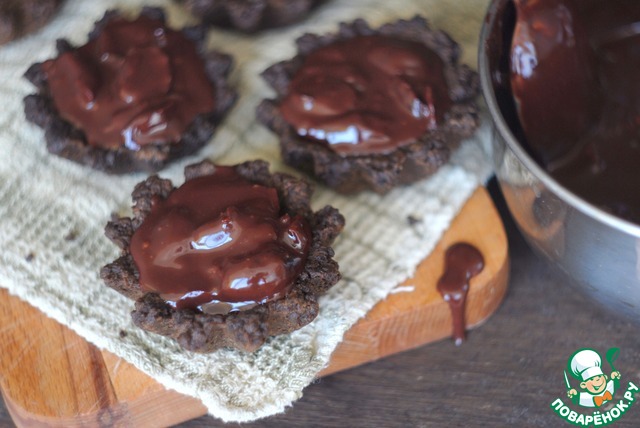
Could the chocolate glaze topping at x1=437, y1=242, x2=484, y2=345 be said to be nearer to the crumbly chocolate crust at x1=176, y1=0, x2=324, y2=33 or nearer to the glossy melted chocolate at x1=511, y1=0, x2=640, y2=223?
the glossy melted chocolate at x1=511, y1=0, x2=640, y2=223

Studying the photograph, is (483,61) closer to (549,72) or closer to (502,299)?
(549,72)

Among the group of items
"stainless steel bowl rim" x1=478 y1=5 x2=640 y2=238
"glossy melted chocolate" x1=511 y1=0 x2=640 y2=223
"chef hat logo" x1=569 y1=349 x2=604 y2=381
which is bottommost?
"chef hat logo" x1=569 y1=349 x2=604 y2=381

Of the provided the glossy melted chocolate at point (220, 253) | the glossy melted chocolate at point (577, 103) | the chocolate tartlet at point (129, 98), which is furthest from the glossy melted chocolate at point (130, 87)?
the glossy melted chocolate at point (577, 103)

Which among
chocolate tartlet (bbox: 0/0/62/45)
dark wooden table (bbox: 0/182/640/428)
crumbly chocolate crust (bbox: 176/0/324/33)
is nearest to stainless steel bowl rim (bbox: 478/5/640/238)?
dark wooden table (bbox: 0/182/640/428)

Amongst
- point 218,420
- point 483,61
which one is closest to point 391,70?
point 483,61

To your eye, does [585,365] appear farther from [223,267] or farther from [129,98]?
[129,98]

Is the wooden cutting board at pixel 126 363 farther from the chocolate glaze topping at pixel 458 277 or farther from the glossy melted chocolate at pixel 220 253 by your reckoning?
the glossy melted chocolate at pixel 220 253
